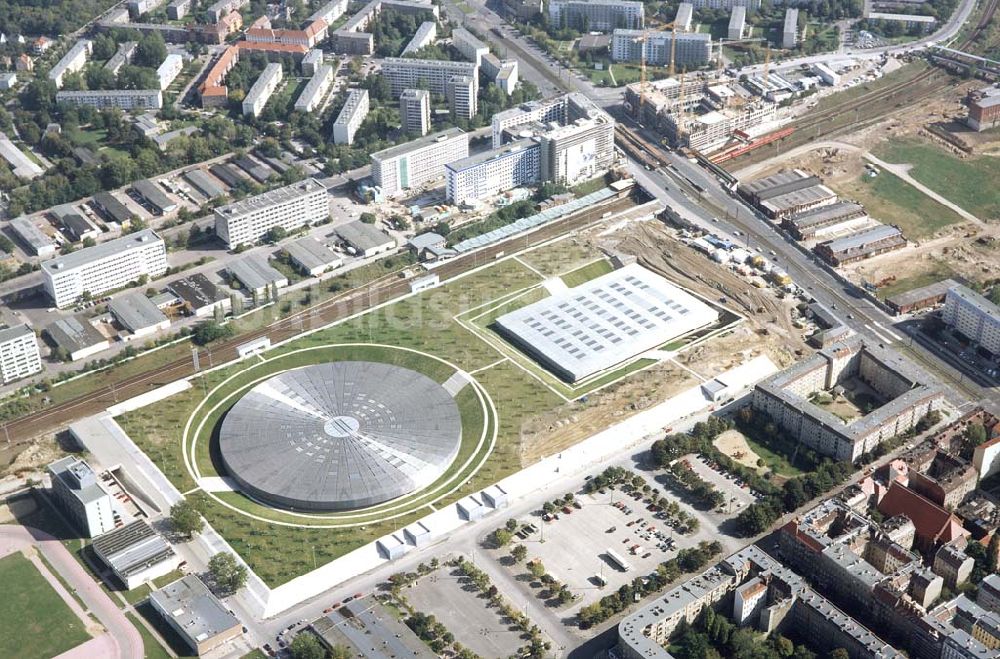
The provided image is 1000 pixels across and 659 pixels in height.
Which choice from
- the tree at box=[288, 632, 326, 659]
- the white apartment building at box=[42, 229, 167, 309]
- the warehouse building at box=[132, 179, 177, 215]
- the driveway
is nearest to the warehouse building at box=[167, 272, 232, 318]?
the white apartment building at box=[42, 229, 167, 309]

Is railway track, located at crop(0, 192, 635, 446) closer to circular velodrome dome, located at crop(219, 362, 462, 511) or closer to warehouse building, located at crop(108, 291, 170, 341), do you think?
warehouse building, located at crop(108, 291, 170, 341)

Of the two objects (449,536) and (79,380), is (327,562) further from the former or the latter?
(79,380)

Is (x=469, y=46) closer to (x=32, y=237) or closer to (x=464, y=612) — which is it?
(x=32, y=237)

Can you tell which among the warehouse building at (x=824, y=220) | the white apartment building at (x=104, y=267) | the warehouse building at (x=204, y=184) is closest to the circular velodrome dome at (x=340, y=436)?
the white apartment building at (x=104, y=267)

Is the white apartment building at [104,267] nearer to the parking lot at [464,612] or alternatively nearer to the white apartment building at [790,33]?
the parking lot at [464,612]

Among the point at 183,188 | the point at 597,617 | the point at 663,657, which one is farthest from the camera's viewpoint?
the point at 183,188

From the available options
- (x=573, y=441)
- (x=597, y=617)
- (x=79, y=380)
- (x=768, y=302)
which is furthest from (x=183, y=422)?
(x=768, y=302)

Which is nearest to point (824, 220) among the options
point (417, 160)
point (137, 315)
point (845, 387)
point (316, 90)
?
point (845, 387)
